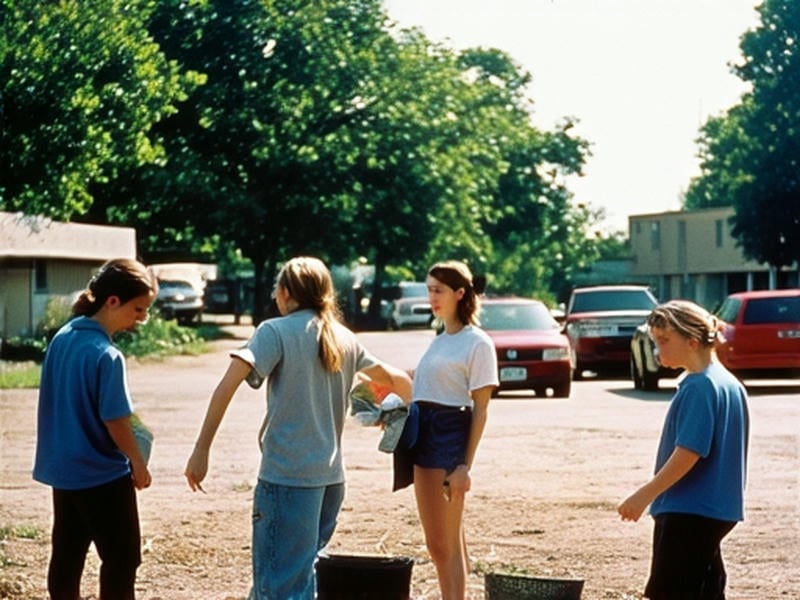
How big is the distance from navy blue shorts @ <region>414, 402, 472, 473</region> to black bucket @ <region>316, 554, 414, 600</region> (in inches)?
22.4

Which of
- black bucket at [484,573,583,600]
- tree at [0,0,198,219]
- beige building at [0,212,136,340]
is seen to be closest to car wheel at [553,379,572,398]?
tree at [0,0,198,219]

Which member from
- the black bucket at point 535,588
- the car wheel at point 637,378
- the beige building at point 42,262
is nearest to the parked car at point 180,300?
the beige building at point 42,262

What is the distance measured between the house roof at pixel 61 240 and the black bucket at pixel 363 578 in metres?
28.1

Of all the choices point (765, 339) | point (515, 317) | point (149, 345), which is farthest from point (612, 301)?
point (149, 345)

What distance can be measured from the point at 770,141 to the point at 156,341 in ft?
86.3

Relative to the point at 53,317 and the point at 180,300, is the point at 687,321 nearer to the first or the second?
the point at 53,317

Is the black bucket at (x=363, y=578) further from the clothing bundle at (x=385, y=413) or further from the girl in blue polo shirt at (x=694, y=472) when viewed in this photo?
the girl in blue polo shirt at (x=694, y=472)

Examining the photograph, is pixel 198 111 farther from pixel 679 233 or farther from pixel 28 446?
pixel 679 233

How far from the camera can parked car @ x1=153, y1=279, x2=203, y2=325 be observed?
62656 mm

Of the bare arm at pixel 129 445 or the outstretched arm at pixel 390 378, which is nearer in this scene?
the bare arm at pixel 129 445

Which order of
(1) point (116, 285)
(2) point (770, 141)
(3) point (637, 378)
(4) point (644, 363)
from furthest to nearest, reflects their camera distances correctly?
(2) point (770, 141) < (3) point (637, 378) < (4) point (644, 363) < (1) point (116, 285)

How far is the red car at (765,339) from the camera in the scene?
24.6 meters

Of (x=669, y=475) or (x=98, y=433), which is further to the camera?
(x=98, y=433)

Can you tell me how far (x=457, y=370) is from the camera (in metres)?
8.12
